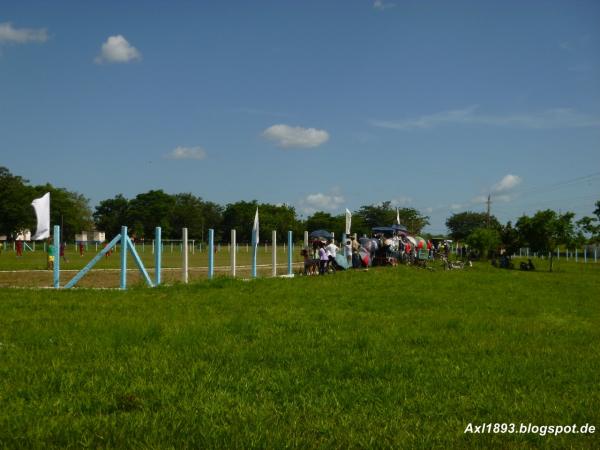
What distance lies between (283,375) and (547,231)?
3564 cm

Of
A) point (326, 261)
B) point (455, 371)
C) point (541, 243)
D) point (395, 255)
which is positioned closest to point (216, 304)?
point (455, 371)

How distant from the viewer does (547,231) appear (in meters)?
37.5

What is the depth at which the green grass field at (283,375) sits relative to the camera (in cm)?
414

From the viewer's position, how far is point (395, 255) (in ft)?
92.0

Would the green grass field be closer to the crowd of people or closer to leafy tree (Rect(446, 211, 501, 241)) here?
the crowd of people

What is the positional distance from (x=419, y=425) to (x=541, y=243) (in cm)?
3691

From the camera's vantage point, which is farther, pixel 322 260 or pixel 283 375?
pixel 322 260

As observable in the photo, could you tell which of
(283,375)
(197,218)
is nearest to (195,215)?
(197,218)

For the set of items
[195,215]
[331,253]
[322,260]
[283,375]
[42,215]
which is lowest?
[283,375]

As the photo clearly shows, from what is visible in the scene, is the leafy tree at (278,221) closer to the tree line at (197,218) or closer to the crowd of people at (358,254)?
the tree line at (197,218)

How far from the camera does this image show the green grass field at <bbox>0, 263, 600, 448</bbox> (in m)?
4.14

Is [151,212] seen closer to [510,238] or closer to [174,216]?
[174,216]

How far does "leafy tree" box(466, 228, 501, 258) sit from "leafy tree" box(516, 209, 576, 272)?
6.31 metres

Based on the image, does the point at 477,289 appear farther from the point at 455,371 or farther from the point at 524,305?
the point at 455,371
